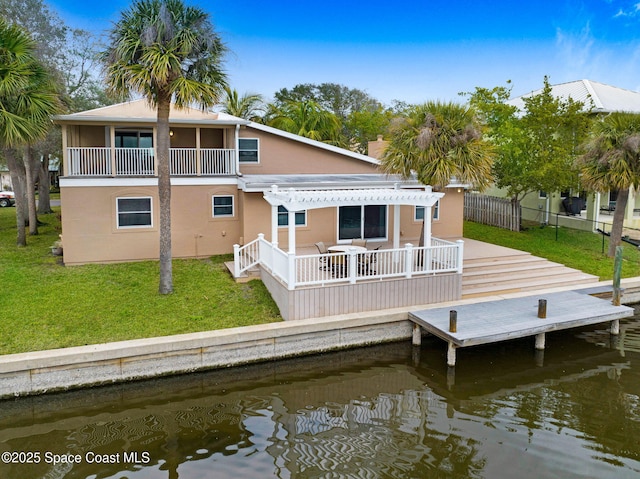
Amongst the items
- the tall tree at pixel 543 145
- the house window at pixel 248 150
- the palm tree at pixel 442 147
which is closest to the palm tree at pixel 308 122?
the house window at pixel 248 150

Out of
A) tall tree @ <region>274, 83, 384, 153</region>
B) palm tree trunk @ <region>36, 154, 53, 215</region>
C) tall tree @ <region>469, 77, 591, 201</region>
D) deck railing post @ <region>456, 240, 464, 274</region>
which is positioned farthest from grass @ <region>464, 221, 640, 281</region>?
tall tree @ <region>274, 83, 384, 153</region>

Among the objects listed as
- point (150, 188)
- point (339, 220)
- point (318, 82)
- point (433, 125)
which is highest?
point (318, 82)

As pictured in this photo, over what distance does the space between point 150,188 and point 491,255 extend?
1191 centimetres

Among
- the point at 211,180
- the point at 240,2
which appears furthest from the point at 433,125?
the point at 240,2

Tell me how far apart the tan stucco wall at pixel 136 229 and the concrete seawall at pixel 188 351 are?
6300 mm

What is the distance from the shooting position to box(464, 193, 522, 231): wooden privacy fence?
73.4ft

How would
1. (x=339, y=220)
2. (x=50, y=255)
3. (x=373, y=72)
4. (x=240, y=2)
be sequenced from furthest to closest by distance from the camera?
(x=373, y=72), (x=240, y=2), (x=339, y=220), (x=50, y=255)

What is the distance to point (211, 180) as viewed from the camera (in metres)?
16.5

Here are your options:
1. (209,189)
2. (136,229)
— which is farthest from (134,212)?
(209,189)

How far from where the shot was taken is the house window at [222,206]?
16.7 m

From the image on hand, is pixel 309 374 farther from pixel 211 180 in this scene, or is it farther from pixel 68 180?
pixel 68 180

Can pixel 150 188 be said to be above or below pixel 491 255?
above

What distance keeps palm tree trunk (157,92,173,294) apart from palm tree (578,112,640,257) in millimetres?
14722

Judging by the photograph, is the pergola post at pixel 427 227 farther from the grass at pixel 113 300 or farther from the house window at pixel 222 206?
the house window at pixel 222 206
